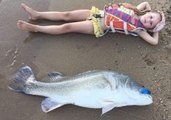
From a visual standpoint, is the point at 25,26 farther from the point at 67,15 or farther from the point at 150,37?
the point at 150,37

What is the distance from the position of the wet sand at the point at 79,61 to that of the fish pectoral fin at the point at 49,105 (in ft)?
0.17

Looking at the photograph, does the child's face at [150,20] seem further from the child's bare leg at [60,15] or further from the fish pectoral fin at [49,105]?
the fish pectoral fin at [49,105]

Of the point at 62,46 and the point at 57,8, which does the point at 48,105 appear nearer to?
the point at 62,46

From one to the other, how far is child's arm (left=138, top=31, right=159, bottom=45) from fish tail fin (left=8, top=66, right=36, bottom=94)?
1.28 metres

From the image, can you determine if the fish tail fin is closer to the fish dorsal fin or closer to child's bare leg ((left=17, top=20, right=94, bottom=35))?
the fish dorsal fin

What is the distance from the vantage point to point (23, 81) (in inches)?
143

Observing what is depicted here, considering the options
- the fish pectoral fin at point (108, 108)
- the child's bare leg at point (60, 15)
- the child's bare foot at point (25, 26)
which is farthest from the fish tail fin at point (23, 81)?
the child's bare leg at point (60, 15)

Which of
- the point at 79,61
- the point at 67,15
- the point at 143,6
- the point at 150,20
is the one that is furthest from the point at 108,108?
the point at 143,6

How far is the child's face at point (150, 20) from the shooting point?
4109 mm

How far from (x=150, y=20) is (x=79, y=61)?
908mm

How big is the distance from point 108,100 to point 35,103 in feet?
2.32

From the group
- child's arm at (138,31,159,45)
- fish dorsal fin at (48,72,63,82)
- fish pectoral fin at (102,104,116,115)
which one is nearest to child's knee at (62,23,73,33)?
fish dorsal fin at (48,72,63,82)

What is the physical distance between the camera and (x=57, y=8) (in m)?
4.52

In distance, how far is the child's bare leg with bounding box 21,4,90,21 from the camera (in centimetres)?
432
